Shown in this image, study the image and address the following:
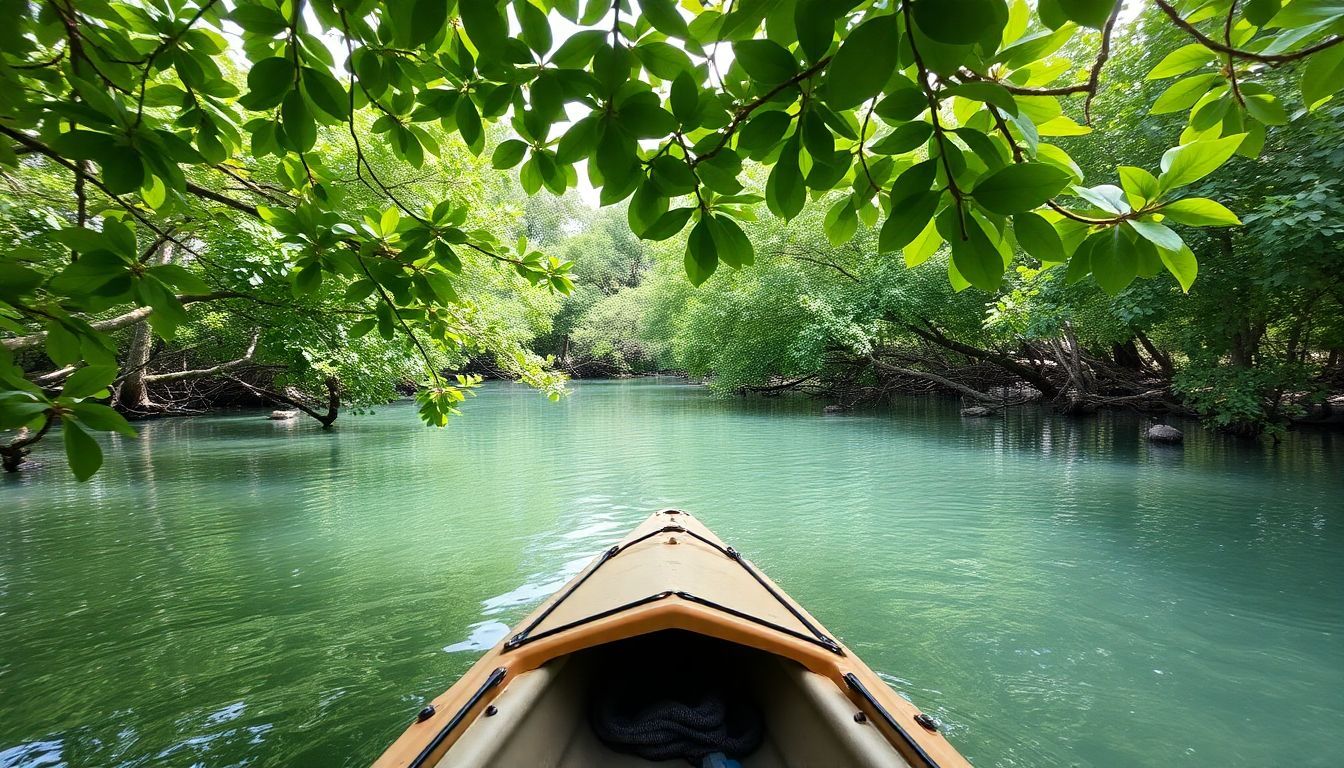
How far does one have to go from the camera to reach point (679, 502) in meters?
7.67

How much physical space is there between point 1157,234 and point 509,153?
1.15m

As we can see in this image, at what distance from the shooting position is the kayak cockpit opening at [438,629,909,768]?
193 centimetres

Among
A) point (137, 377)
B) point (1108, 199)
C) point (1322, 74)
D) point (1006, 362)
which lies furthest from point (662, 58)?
point (137, 377)

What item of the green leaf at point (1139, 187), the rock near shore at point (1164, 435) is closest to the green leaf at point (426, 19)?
the green leaf at point (1139, 187)

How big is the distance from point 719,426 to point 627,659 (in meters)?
12.7

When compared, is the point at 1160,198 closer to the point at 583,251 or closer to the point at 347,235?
the point at 347,235

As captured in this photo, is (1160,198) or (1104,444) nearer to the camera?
(1160,198)

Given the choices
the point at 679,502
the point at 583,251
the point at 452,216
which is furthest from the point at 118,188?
the point at 583,251

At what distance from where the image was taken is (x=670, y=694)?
2746mm

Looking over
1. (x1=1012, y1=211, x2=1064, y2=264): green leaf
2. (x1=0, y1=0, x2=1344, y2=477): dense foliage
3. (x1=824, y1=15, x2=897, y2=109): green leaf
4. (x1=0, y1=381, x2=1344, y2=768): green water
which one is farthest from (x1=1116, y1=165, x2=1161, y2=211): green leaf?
(x1=0, y1=381, x2=1344, y2=768): green water

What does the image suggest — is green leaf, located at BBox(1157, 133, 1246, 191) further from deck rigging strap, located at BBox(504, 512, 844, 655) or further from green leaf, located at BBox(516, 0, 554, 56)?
deck rigging strap, located at BBox(504, 512, 844, 655)

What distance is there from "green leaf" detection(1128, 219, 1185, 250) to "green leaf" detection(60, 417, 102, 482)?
1.57 metres

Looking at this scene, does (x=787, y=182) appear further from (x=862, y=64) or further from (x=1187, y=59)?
(x=1187, y=59)

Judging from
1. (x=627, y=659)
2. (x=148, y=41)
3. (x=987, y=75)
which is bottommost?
(x=627, y=659)
